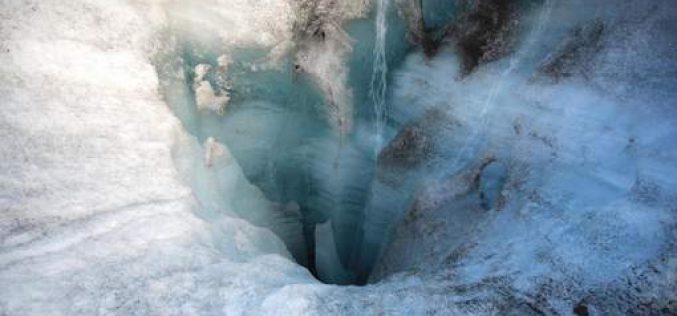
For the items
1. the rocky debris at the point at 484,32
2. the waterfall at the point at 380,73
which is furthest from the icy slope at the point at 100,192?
the rocky debris at the point at 484,32

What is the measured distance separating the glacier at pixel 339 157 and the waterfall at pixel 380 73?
0.06 feet

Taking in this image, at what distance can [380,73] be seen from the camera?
617 centimetres

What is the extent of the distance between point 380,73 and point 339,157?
109 cm

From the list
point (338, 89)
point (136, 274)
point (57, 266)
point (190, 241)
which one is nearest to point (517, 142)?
point (338, 89)

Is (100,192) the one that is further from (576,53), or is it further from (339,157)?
(576,53)

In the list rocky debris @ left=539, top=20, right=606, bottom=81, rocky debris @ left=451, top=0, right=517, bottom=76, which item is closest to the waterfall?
rocky debris @ left=451, top=0, right=517, bottom=76

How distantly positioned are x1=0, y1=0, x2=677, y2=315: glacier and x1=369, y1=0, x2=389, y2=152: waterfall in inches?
0.7

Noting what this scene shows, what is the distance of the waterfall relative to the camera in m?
5.98

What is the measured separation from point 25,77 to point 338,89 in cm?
304

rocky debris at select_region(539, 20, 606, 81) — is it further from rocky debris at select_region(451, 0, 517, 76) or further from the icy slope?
→ the icy slope

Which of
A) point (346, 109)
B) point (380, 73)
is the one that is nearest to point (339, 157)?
point (346, 109)

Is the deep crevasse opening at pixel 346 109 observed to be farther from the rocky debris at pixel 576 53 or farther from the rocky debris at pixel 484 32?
the rocky debris at pixel 576 53

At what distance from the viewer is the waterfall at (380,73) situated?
598cm

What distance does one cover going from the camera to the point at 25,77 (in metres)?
4.36
